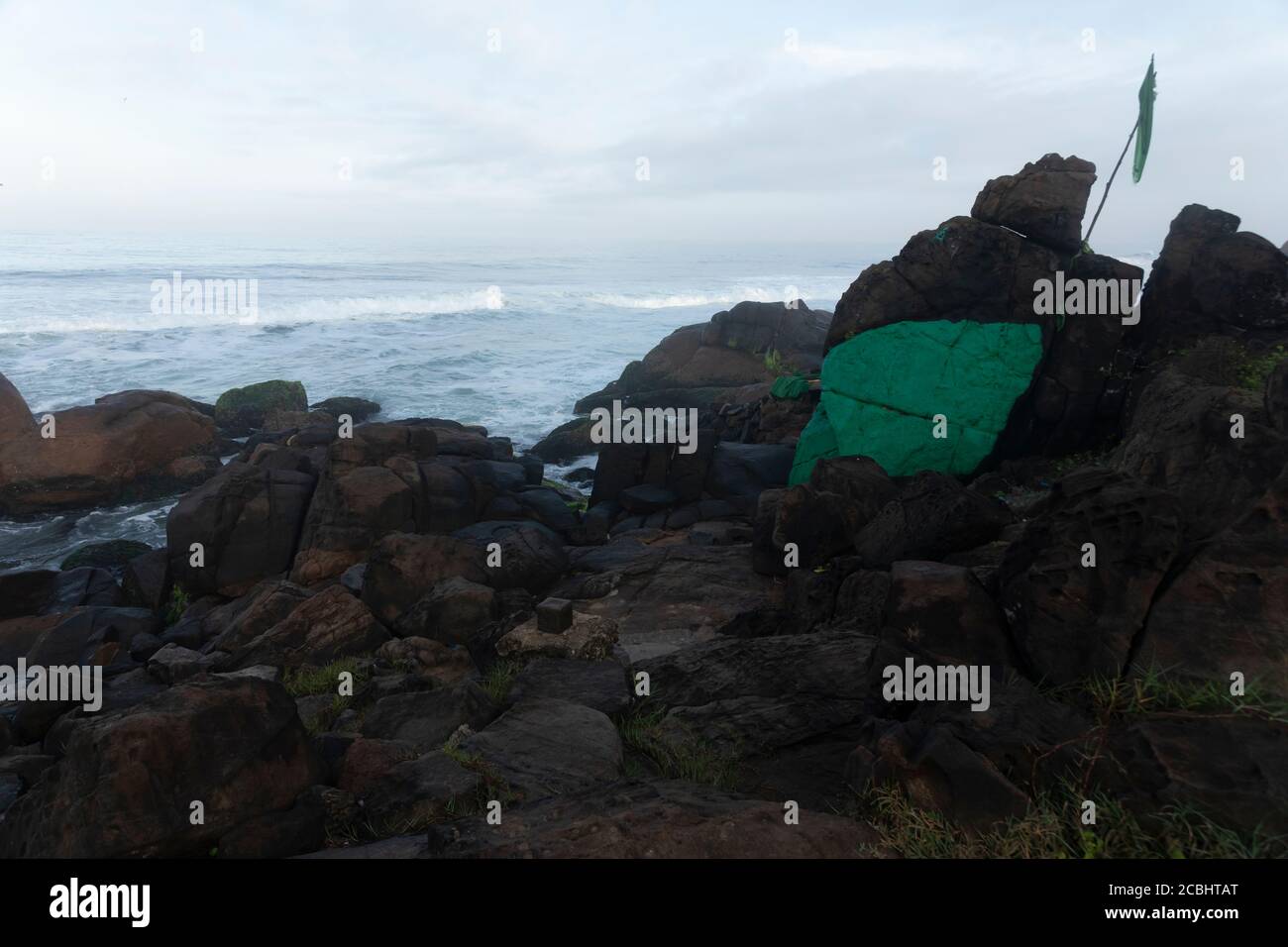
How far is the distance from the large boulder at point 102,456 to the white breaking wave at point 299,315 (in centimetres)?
2639

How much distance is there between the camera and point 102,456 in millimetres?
Result: 17641

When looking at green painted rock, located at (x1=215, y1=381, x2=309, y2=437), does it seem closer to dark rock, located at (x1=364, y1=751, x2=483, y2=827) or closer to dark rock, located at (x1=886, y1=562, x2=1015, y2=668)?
dark rock, located at (x1=364, y1=751, x2=483, y2=827)

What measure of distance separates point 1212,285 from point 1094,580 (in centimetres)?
915

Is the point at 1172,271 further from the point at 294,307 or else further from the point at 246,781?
the point at 294,307

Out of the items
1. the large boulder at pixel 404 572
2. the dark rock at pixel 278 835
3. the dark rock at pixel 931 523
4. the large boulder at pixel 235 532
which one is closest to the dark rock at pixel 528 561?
the large boulder at pixel 404 572

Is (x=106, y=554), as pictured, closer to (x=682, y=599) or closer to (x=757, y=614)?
(x=682, y=599)

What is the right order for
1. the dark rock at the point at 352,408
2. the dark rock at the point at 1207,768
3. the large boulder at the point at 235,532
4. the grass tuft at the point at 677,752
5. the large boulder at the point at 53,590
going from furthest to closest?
the dark rock at the point at 352,408 < the large boulder at the point at 235,532 < the large boulder at the point at 53,590 < the grass tuft at the point at 677,752 < the dark rock at the point at 1207,768

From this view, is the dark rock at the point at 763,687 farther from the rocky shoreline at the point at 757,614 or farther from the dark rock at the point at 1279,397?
the dark rock at the point at 1279,397

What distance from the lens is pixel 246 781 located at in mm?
4555

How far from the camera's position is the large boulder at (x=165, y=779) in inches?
167

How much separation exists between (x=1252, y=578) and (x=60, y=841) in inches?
243

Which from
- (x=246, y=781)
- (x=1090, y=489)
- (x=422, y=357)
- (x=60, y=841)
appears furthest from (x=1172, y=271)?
(x=422, y=357)

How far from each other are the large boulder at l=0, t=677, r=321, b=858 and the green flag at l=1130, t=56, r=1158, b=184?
13.9 metres

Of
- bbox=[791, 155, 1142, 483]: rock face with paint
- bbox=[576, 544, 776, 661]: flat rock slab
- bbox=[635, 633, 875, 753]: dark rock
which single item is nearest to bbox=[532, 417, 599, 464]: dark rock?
bbox=[791, 155, 1142, 483]: rock face with paint
